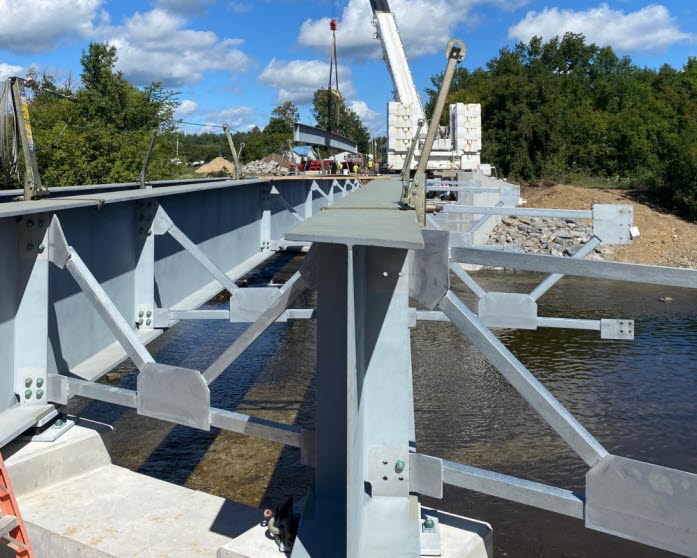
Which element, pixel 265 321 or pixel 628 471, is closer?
pixel 628 471

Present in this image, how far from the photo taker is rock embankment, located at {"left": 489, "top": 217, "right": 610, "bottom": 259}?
87.6ft

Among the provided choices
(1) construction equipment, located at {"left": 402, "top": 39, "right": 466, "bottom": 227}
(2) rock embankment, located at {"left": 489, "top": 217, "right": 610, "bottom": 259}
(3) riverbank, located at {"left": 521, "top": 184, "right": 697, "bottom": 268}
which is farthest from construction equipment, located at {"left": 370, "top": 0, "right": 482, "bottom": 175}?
(1) construction equipment, located at {"left": 402, "top": 39, "right": 466, "bottom": 227}

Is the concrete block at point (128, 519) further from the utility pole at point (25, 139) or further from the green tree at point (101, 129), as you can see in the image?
the green tree at point (101, 129)

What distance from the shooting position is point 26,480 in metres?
4.77

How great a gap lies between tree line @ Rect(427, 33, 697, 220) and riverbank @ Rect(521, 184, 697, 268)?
1.15 metres

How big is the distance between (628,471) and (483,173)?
3257cm

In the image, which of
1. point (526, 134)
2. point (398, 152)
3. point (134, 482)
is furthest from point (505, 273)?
point (526, 134)

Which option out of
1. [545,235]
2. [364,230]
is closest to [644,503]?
[364,230]

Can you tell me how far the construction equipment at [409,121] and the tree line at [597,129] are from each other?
903 cm

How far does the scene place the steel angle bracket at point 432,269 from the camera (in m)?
3.22

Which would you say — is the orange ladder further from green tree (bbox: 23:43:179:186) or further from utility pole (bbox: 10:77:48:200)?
green tree (bbox: 23:43:179:186)

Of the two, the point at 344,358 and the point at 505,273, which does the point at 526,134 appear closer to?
the point at 505,273

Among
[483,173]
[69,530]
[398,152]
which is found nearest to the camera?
[69,530]

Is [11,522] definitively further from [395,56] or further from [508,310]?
[395,56]
